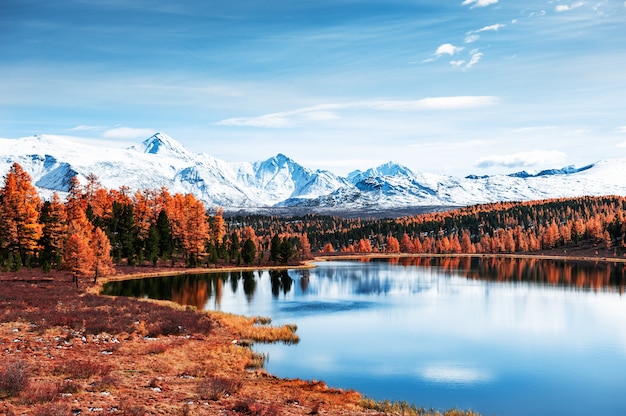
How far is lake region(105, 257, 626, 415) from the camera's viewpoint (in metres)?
38.4

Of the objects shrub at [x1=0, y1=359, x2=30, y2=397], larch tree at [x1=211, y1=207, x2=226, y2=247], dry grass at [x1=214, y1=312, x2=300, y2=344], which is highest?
larch tree at [x1=211, y1=207, x2=226, y2=247]

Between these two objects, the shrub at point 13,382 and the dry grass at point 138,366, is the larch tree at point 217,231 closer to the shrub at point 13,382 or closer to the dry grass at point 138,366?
the dry grass at point 138,366

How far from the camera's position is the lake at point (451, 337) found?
126 feet

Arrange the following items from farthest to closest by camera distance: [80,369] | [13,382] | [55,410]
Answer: [80,369], [13,382], [55,410]

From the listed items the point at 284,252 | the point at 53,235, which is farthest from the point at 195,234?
the point at 53,235

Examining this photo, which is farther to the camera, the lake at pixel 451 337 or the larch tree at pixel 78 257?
the larch tree at pixel 78 257

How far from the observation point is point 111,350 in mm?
39656

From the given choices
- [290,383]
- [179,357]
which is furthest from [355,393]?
[179,357]

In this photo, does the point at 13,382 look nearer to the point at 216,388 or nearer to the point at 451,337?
the point at 216,388

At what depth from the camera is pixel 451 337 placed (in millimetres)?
57719

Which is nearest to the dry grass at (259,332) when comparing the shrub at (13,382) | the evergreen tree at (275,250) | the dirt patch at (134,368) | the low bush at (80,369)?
the dirt patch at (134,368)

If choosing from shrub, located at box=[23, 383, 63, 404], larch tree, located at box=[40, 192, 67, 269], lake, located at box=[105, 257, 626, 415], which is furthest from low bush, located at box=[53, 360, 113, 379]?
larch tree, located at box=[40, 192, 67, 269]

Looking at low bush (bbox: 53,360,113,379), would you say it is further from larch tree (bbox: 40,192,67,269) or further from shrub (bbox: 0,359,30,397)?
larch tree (bbox: 40,192,67,269)

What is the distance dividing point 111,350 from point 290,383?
47.4ft
